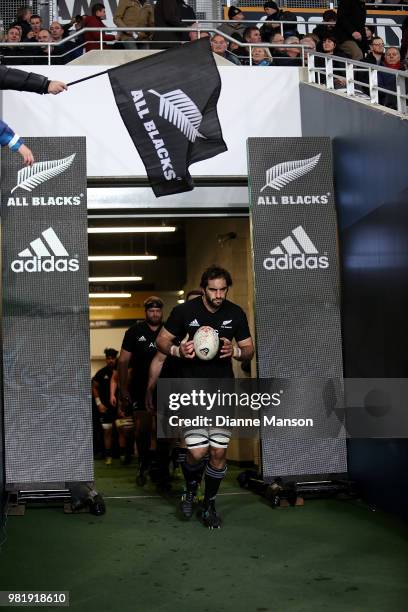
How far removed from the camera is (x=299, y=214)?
8.66 meters

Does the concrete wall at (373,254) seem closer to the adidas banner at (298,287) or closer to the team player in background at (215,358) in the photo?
the adidas banner at (298,287)

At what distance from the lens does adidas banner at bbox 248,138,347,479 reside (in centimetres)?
833

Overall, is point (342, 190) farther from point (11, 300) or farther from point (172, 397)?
point (11, 300)

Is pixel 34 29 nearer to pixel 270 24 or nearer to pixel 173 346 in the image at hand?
pixel 270 24

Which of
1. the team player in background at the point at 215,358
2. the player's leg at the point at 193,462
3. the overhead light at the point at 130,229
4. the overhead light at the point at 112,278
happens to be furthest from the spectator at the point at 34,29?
the overhead light at the point at 112,278

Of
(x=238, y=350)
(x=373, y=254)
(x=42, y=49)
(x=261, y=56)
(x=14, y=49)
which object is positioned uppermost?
(x=42, y=49)

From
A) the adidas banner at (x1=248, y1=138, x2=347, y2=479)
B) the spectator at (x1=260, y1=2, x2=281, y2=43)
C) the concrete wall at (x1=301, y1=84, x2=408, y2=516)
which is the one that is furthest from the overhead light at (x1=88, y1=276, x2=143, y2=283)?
the adidas banner at (x1=248, y1=138, x2=347, y2=479)

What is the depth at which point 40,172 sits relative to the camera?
27.5 ft

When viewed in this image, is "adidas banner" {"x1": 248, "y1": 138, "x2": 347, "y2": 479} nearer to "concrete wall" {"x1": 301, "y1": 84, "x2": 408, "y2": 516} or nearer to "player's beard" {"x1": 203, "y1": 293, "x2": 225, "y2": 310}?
"concrete wall" {"x1": 301, "y1": 84, "x2": 408, "y2": 516}

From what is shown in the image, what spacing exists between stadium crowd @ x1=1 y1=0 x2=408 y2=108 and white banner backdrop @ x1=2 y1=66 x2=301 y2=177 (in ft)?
2.00

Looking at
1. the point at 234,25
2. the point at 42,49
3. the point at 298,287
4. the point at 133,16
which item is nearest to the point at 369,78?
the point at 298,287

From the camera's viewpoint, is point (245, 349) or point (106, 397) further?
point (106, 397)

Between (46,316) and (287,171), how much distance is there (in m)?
2.83

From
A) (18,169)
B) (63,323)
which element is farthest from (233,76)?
(63,323)
